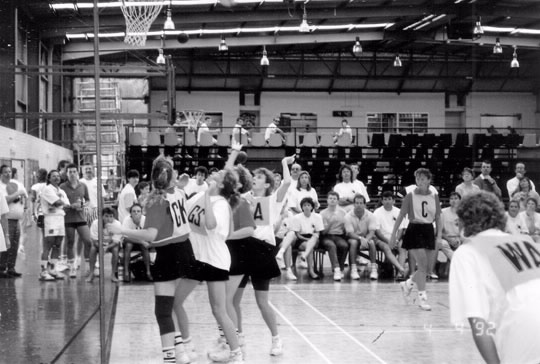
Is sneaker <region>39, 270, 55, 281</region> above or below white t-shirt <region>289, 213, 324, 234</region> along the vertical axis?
below

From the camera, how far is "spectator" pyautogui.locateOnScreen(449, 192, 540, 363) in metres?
3.44

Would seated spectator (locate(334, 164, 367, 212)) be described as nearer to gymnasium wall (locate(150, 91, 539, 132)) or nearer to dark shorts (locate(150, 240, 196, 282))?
dark shorts (locate(150, 240, 196, 282))

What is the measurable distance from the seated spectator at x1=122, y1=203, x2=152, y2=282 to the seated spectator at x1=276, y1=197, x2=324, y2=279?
2.24m

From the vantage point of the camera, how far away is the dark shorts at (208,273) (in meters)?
7.05

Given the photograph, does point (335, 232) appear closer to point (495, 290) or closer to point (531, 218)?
point (531, 218)

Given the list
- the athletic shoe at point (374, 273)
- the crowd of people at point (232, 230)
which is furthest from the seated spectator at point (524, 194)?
the athletic shoe at point (374, 273)

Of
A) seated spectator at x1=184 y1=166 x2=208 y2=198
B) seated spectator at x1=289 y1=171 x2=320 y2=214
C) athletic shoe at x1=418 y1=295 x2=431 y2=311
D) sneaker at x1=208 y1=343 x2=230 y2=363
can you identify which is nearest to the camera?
sneaker at x1=208 y1=343 x2=230 y2=363

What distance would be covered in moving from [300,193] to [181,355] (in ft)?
29.3

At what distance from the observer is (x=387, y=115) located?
3953cm

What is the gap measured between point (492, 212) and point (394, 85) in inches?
1424

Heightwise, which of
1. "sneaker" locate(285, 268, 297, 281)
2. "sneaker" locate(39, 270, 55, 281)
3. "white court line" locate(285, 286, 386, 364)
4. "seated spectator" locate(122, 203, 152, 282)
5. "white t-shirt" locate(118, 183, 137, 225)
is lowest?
"white court line" locate(285, 286, 386, 364)

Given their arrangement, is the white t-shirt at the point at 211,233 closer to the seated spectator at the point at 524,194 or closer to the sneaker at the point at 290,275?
the sneaker at the point at 290,275

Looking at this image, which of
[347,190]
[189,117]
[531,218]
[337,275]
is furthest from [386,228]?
[189,117]

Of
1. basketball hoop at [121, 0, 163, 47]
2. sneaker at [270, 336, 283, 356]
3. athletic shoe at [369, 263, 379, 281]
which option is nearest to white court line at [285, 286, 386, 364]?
sneaker at [270, 336, 283, 356]
